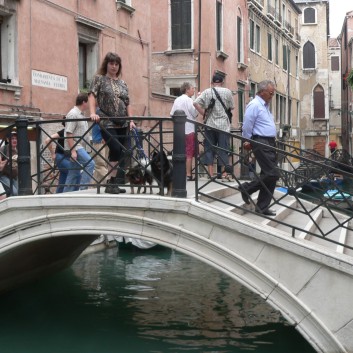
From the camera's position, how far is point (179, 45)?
2380 centimetres

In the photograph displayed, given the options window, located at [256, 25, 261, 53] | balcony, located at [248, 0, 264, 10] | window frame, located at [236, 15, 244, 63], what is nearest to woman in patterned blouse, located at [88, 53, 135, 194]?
window frame, located at [236, 15, 244, 63]

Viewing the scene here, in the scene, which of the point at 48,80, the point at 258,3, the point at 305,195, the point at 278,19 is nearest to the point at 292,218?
the point at 305,195

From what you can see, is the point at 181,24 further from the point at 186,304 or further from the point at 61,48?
the point at 186,304

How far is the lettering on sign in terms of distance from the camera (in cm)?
1394

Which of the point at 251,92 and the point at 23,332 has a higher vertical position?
the point at 251,92

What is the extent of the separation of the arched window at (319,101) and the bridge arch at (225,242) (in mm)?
43657

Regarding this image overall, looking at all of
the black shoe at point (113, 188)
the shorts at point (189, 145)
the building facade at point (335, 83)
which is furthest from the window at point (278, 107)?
the black shoe at point (113, 188)

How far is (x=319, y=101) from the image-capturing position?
4959 centimetres

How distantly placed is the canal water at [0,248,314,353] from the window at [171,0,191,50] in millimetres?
12647

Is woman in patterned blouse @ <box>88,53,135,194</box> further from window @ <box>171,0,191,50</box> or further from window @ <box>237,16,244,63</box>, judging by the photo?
window @ <box>237,16,244,63</box>

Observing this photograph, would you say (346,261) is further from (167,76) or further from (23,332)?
(167,76)

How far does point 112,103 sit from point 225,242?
6.57ft

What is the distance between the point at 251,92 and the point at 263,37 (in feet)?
13.2

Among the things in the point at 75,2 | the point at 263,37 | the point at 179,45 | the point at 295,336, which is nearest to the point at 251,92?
the point at 263,37
